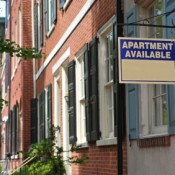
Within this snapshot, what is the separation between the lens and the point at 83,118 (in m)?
11.2

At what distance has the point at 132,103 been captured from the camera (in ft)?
25.1

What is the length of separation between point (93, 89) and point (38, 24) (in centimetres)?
907

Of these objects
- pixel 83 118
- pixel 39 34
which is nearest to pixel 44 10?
pixel 39 34

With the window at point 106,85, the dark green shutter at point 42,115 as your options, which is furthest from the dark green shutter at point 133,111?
the dark green shutter at point 42,115

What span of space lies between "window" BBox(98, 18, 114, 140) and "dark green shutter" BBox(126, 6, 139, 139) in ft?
4.17

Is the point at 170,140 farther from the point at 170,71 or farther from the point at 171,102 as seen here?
the point at 170,71

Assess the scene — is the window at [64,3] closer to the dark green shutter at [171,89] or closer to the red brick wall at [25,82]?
the dark green shutter at [171,89]

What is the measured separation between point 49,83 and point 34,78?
405 centimetres

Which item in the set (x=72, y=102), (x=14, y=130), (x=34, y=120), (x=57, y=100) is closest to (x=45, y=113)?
(x=57, y=100)

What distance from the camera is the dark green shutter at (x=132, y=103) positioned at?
745cm

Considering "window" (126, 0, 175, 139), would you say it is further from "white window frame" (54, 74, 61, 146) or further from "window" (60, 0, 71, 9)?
"white window frame" (54, 74, 61, 146)

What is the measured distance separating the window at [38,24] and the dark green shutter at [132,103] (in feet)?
32.3

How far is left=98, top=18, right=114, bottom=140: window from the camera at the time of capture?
911 cm

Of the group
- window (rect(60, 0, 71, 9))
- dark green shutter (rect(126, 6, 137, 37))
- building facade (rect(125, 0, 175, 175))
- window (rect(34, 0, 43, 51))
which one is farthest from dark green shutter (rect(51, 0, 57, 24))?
dark green shutter (rect(126, 6, 137, 37))
